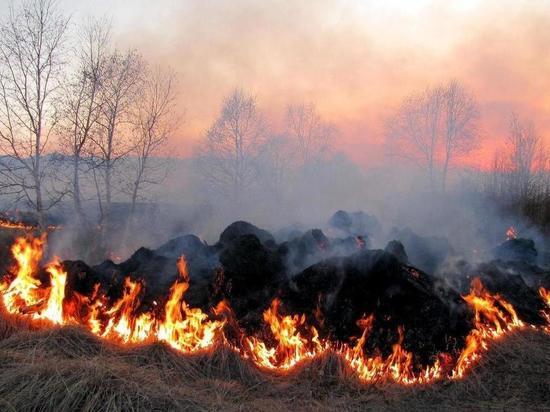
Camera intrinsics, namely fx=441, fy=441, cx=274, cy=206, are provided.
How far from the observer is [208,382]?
4.82 meters

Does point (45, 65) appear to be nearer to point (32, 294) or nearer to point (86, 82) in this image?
point (86, 82)

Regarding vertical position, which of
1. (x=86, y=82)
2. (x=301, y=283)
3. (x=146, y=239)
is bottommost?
(x=146, y=239)

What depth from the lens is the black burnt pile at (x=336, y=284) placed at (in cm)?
557

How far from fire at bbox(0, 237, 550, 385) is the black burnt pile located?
10cm

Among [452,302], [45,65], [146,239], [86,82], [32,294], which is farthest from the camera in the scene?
[146,239]

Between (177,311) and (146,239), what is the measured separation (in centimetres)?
1380

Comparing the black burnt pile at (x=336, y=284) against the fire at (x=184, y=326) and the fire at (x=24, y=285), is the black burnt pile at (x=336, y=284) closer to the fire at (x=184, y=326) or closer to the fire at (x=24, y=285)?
the fire at (x=184, y=326)

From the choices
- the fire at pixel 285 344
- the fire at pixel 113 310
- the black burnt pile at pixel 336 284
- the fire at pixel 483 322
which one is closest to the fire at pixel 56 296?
the fire at pixel 113 310

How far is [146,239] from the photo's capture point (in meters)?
19.3

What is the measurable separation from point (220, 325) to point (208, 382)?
1.21 metres

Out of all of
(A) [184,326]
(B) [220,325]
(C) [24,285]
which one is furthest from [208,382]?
(C) [24,285]

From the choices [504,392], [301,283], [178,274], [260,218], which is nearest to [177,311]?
[178,274]

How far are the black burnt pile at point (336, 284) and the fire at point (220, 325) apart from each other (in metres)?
0.10

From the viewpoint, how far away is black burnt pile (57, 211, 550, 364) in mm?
5569
